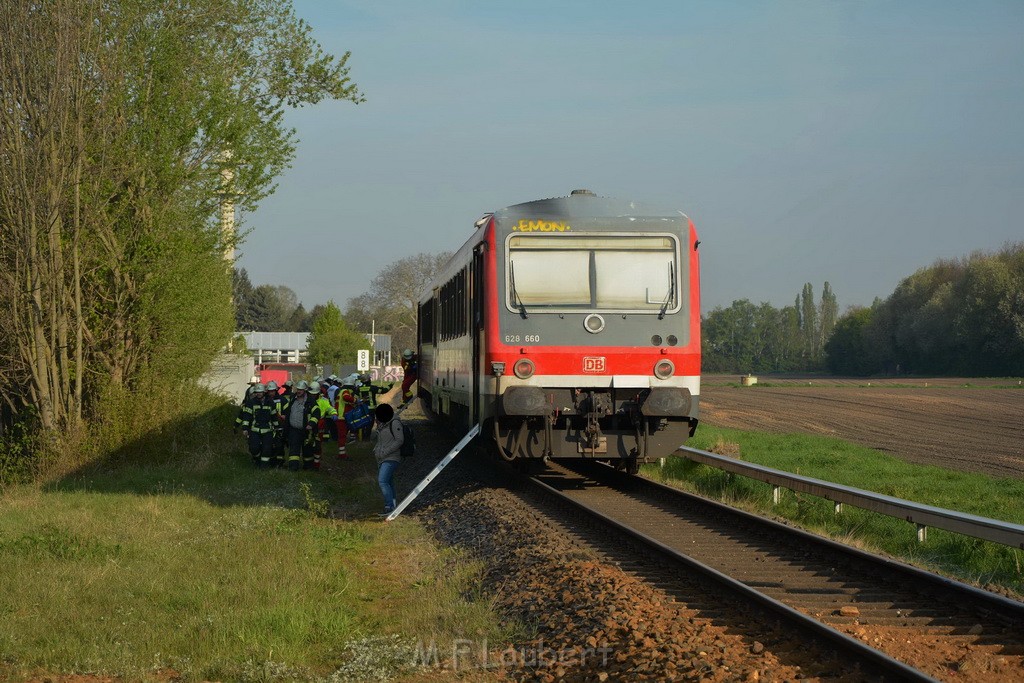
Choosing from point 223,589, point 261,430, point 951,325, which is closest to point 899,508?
point 223,589

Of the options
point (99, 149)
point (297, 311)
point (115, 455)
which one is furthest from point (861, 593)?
point (297, 311)

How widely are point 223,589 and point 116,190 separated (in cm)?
1301

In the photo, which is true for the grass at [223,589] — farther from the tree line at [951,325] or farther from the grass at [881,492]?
the tree line at [951,325]

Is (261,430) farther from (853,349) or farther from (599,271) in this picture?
(853,349)

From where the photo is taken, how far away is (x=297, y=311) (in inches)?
5886

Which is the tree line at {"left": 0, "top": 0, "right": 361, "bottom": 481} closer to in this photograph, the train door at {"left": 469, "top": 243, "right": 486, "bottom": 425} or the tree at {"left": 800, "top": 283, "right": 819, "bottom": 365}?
the train door at {"left": 469, "top": 243, "right": 486, "bottom": 425}

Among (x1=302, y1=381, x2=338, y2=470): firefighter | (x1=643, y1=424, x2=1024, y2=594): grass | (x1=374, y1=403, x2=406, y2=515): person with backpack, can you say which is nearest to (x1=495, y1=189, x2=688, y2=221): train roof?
(x1=374, y1=403, x2=406, y2=515): person with backpack

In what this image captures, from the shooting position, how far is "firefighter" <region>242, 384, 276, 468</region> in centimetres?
1930

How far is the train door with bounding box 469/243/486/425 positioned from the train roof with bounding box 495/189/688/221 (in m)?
0.65

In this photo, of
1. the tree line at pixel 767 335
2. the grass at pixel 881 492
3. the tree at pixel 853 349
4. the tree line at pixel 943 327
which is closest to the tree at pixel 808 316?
the tree line at pixel 767 335

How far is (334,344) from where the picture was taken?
8619 centimetres

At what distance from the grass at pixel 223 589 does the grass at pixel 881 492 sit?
4424 mm

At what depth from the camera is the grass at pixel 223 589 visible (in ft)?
24.5

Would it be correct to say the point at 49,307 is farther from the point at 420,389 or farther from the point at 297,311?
the point at 297,311
